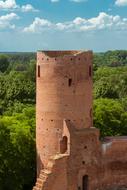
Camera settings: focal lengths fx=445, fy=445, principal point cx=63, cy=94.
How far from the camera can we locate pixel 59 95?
27.6 m

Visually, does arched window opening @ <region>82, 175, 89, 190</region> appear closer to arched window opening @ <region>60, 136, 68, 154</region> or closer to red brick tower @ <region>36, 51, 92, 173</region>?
arched window opening @ <region>60, 136, 68, 154</region>

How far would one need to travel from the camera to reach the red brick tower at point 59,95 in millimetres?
27531

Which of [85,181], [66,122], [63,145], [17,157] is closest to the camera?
[66,122]

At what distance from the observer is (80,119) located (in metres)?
27.9

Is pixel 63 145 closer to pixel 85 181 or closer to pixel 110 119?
pixel 85 181

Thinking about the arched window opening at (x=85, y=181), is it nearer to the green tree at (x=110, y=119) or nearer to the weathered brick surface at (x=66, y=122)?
the weathered brick surface at (x=66, y=122)

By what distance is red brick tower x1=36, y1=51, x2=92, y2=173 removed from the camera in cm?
2753

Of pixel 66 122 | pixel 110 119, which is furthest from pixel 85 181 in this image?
pixel 110 119

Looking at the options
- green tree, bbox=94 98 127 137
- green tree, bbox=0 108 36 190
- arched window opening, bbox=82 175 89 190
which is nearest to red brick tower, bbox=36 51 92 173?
arched window opening, bbox=82 175 89 190

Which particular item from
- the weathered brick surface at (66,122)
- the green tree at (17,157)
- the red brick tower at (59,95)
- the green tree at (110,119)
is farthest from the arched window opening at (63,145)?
the green tree at (110,119)

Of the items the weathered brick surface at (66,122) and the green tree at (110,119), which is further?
the green tree at (110,119)

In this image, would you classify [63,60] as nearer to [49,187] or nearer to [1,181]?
[49,187]

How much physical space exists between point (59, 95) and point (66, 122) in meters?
1.72

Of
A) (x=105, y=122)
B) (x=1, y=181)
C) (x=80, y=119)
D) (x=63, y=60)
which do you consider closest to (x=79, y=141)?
(x=80, y=119)
